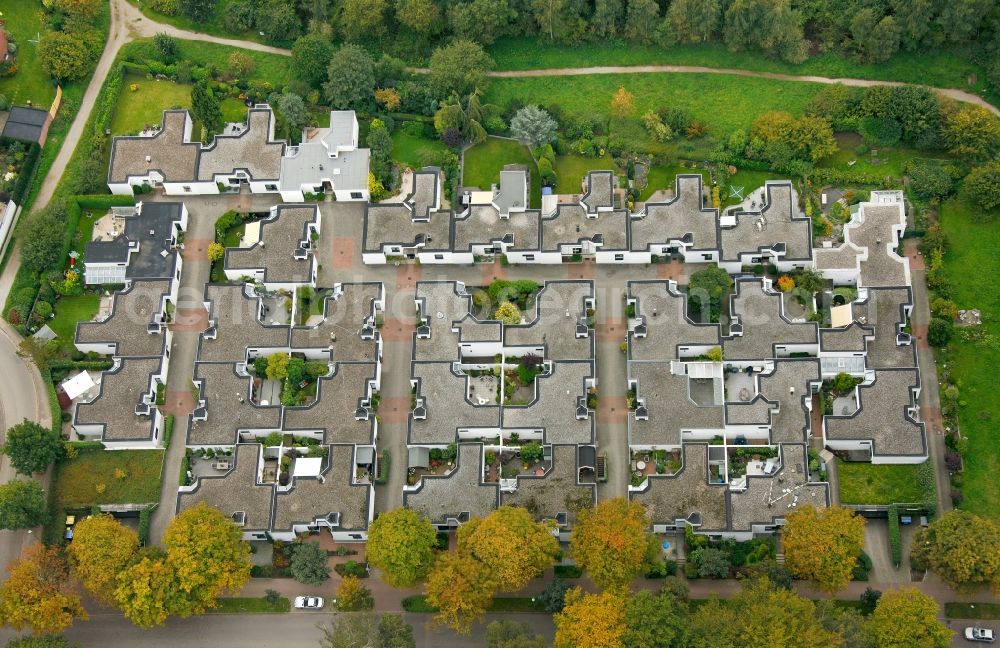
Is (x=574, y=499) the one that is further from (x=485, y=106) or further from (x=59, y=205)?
(x=59, y=205)

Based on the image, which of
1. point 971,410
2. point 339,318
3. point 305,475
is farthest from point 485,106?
point 971,410

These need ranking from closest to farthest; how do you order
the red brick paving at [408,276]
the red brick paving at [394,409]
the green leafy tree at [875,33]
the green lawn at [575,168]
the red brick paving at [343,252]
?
1. the red brick paving at [394,409]
2. the red brick paving at [408,276]
3. the red brick paving at [343,252]
4. the green lawn at [575,168]
5. the green leafy tree at [875,33]

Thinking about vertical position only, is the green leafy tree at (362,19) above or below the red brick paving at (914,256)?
above

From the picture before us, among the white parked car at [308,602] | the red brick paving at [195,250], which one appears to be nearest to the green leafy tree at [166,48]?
the red brick paving at [195,250]

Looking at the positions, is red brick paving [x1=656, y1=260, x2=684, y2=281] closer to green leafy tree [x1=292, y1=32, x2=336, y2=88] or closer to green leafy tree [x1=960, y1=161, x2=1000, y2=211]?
green leafy tree [x1=960, y1=161, x2=1000, y2=211]

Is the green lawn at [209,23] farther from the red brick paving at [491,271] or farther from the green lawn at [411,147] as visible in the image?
the red brick paving at [491,271]

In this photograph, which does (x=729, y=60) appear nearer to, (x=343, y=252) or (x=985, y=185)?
(x=985, y=185)
